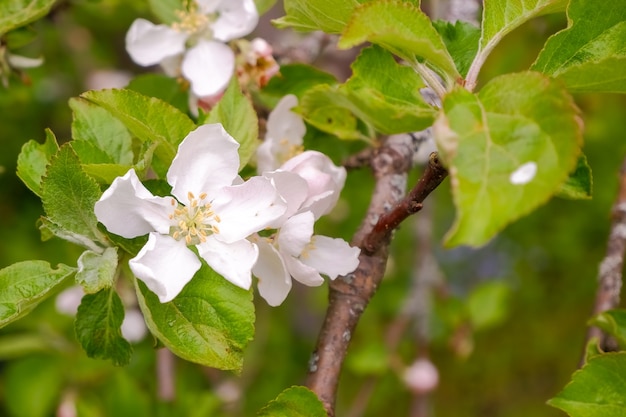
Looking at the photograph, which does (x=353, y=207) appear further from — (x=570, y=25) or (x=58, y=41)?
(x=570, y=25)

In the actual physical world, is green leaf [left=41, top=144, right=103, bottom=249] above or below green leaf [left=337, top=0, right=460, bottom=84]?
below

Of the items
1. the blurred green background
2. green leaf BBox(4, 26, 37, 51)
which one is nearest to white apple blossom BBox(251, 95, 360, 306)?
green leaf BBox(4, 26, 37, 51)

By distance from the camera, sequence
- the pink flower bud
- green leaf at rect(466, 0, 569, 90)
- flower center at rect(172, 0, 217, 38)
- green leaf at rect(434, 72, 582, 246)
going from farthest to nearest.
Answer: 1. the pink flower bud
2. flower center at rect(172, 0, 217, 38)
3. green leaf at rect(466, 0, 569, 90)
4. green leaf at rect(434, 72, 582, 246)

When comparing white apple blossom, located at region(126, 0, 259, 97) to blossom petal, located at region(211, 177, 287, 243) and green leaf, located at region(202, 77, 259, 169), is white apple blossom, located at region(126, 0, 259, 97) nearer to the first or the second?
green leaf, located at region(202, 77, 259, 169)

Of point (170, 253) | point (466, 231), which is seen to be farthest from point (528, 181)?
point (170, 253)

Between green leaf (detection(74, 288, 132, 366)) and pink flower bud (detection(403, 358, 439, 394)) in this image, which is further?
pink flower bud (detection(403, 358, 439, 394))

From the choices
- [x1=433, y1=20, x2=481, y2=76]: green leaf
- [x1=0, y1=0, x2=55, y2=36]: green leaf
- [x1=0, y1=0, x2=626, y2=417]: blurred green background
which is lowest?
[x1=0, y1=0, x2=626, y2=417]: blurred green background

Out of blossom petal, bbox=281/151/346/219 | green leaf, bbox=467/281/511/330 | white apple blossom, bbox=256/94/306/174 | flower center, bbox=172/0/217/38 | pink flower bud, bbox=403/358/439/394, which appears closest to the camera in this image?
blossom petal, bbox=281/151/346/219

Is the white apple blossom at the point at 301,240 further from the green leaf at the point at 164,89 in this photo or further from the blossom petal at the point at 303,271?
the green leaf at the point at 164,89
